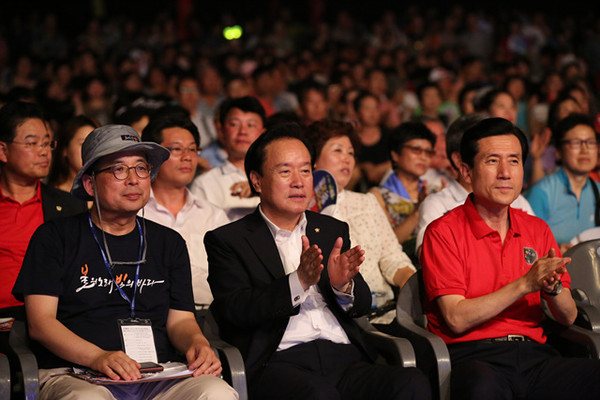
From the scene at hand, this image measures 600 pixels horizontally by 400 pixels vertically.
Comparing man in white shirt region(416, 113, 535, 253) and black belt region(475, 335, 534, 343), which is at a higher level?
man in white shirt region(416, 113, 535, 253)

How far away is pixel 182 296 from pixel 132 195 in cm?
46

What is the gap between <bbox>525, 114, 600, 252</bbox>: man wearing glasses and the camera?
454cm

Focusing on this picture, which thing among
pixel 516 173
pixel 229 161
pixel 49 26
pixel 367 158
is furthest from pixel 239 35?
pixel 516 173

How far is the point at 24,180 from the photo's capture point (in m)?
3.78

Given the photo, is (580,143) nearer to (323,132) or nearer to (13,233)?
(323,132)

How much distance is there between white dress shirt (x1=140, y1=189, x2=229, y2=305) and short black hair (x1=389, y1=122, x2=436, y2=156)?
1.52 meters

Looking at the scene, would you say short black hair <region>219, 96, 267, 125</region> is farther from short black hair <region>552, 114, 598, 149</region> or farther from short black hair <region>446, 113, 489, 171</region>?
short black hair <region>552, 114, 598, 149</region>

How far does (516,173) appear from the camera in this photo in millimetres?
3164

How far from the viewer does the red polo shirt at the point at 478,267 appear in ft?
10.1

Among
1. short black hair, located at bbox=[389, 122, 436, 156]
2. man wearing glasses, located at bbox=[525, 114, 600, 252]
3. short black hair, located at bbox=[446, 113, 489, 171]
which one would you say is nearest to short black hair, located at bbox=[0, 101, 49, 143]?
short black hair, located at bbox=[446, 113, 489, 171]

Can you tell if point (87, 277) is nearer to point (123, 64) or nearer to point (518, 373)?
point (518, 373)

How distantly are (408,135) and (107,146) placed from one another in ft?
8.63

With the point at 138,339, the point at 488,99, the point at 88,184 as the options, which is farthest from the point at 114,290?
the point at 488,99

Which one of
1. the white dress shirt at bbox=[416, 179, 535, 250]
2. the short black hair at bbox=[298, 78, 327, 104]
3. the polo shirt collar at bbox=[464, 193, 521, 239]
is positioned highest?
the short black hair at bbox=[298, 78, 327, 104]
